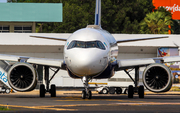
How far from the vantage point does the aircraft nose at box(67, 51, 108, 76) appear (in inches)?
727

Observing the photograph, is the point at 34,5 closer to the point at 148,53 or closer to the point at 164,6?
the point at 148,53

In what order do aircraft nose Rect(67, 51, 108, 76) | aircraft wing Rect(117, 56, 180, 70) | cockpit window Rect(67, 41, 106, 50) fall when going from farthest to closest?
aircraft wing Rect(117, 56, 180, 70) → cockpit window Rect(67, 41, 106, 50) → aircraft nose Rect(67, 51, 108, 76)

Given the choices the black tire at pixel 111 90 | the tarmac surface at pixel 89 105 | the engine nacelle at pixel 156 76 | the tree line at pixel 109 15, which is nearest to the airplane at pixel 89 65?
the engine nacelle at pixel 156 76

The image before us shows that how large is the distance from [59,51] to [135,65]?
103 ft

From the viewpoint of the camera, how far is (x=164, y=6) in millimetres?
82688

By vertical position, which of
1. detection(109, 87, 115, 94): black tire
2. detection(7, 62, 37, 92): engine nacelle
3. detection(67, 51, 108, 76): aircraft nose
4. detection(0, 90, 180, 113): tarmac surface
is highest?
detection(67, 51, 108, 76): aircraft nose

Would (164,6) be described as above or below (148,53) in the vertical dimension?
above

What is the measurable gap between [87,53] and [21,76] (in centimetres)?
464

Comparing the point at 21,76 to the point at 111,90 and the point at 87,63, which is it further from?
the point at 111,90

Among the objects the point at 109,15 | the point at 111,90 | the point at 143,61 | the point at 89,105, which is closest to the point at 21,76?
the point at 143,61

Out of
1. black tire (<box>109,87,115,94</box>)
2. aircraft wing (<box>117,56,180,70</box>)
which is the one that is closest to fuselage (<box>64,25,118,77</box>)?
aircraft wing (<box>117,56,180,70</box>)

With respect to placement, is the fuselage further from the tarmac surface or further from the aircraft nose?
the tarmac surface

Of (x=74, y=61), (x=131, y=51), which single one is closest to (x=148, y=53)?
(x=131, y=51)

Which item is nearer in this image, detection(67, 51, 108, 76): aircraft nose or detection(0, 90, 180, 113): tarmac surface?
detection(0, 90, 180, 113): tarmac surface
